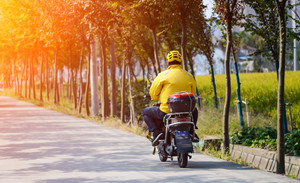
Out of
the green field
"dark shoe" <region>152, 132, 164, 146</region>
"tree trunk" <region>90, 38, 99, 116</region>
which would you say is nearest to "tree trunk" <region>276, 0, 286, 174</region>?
"dark shoe" <region>152, 132, 164, 146</region>

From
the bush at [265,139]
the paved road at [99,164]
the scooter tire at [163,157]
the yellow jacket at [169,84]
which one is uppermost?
the yellow jacket at [169,84]

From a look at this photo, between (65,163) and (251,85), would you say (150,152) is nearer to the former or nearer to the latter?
(65,163)

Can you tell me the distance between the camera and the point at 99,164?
9781 mm

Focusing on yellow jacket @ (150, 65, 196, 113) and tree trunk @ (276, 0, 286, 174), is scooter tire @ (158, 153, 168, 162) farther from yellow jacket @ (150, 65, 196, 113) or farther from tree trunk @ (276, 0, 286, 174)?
tree trunk @ (276, 0, 286, 174)

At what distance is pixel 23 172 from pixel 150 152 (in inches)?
124

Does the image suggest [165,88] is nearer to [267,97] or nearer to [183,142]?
[183,142]

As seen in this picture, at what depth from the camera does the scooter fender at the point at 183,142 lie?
8.68m

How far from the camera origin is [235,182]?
7535mm

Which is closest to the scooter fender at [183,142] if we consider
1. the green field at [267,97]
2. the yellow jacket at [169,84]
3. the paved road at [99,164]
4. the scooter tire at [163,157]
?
the paved road at [99,164]

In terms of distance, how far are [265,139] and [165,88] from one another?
246cm

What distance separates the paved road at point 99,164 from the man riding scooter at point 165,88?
727 millimetres

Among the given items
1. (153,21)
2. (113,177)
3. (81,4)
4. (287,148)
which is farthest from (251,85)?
(113,177)

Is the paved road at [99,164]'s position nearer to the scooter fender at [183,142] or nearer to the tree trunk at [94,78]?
the scooter fender at [183,142]

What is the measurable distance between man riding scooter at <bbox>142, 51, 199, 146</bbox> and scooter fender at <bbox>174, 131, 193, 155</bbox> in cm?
48
